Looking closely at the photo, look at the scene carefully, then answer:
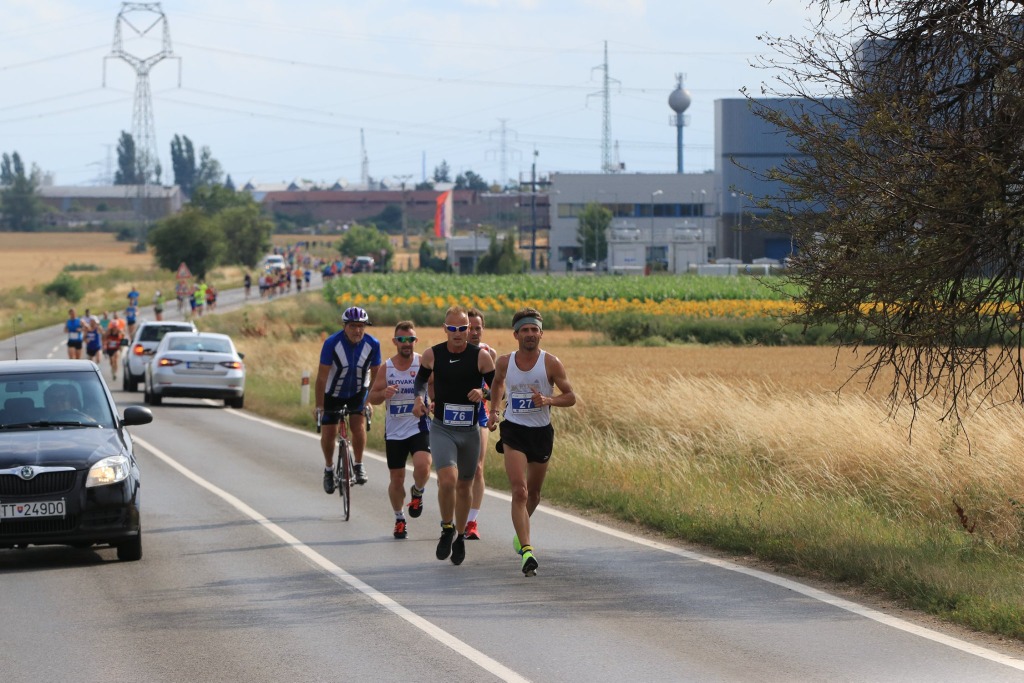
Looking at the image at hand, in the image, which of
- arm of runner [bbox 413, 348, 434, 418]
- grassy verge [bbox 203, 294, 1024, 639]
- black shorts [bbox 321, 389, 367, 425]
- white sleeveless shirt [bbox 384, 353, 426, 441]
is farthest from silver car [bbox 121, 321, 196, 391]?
arm of runner [bbox 413, 348, 434, 418]

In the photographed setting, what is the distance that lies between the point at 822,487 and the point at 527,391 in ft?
16.3

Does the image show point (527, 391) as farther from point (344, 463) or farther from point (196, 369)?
point (196, 369)

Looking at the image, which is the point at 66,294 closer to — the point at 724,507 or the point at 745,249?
the point at 745,249

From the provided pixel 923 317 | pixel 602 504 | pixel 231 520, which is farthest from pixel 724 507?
pixel 231 520

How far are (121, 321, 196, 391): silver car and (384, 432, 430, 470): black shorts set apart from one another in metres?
20.2

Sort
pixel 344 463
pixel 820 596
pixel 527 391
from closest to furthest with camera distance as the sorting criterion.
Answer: pixel 820 596, pixel 527 391, pixel 344 463

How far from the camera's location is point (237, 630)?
352 inches

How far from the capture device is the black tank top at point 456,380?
11289 millimetres

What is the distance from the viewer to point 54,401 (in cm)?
1234

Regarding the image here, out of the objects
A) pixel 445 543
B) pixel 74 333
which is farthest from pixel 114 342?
pixel 445 543

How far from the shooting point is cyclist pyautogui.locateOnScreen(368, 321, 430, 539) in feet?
41.7

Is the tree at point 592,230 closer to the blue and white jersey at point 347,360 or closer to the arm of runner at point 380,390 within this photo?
the blue and white jersey at point 347,360

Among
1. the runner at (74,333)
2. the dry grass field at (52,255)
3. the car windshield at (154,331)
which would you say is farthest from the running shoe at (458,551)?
the dry grass field at (52,255)

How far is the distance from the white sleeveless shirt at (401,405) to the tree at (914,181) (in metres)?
3.32
